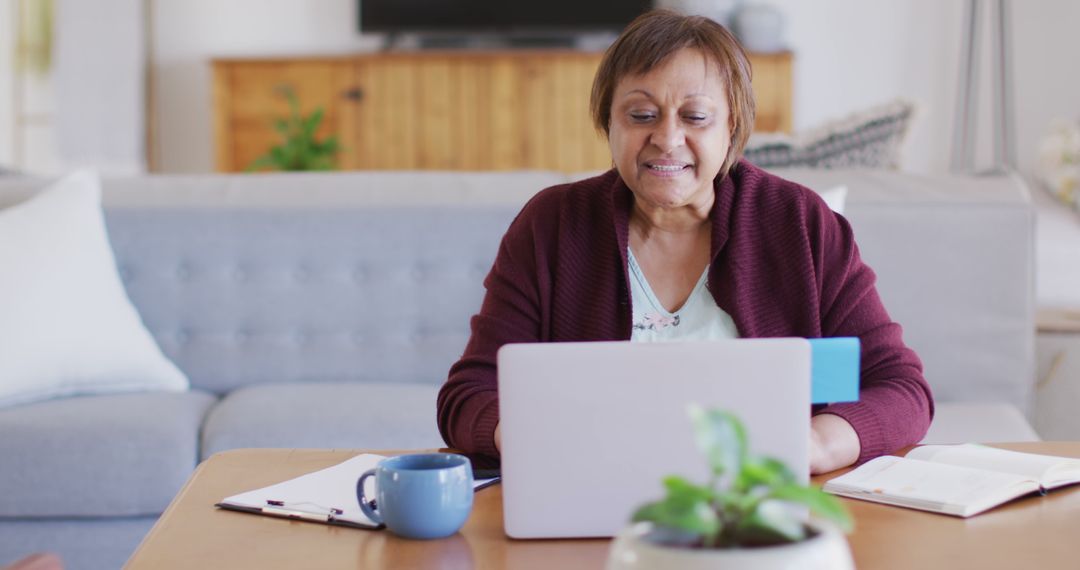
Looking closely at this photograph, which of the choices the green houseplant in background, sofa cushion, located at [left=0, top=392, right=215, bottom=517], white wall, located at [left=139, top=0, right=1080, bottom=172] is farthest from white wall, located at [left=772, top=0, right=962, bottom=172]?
sofa cushion, located at [left=0, top=392, right=215, bottom=517]

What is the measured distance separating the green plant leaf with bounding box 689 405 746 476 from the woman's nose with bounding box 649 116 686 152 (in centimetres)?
85

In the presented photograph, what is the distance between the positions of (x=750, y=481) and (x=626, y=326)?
0.86m

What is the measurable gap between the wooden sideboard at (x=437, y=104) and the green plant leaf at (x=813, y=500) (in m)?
4.72

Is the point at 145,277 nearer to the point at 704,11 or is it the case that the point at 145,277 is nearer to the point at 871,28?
the point at 704,11

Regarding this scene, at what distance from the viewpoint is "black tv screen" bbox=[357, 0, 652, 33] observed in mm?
5422

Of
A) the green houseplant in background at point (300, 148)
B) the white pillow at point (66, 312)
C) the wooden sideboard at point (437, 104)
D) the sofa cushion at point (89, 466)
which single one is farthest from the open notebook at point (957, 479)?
the green houseplant in background at point (300, 148)

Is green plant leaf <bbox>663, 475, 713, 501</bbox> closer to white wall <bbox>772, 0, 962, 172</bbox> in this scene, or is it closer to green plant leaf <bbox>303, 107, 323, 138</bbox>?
green plant leaf <bbox>303, 107, 323, 138</bbox>

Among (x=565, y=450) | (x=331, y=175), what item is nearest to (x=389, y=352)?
(x=331, y=175)

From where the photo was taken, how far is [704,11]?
5203 millimetres

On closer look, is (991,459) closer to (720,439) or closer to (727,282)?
(727,282)

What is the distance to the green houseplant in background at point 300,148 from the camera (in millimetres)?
5148

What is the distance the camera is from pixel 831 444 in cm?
118

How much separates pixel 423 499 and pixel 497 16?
4692 millimetres

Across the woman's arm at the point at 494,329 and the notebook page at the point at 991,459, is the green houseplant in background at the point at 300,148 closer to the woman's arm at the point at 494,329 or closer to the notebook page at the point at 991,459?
the woman's arm at the point at 494,329
